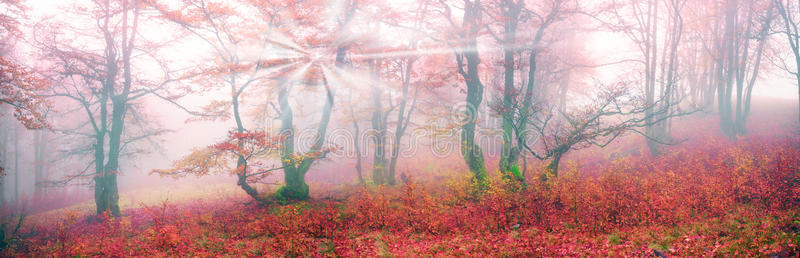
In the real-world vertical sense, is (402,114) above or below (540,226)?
above

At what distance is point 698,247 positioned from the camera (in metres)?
5.86

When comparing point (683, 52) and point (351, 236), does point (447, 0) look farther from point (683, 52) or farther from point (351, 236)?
point (683, 52)

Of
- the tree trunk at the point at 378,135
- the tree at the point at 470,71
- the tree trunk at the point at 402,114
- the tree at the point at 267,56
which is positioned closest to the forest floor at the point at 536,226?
the tree at the point at 470,71

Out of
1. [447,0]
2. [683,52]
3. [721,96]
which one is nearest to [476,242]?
[447,0]

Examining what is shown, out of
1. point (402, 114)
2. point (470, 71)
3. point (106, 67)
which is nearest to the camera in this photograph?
point (470, 71)

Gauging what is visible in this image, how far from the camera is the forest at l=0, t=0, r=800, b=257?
786cm

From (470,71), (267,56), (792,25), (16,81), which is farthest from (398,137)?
(792,25)

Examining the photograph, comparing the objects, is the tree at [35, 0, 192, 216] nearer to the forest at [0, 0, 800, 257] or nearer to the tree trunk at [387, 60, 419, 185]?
the forest at [0, 0, 800, 257]

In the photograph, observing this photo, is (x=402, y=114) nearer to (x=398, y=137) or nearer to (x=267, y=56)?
(x=398, y=137)

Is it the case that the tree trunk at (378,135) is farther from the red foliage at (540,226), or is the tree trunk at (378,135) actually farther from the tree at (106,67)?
the tree at (106,67)

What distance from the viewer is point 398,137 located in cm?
1806

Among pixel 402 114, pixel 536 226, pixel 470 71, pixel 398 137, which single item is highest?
pixel 470 71

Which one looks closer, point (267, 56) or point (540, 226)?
point (540, 226)

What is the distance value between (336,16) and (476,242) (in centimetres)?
→ 1190
